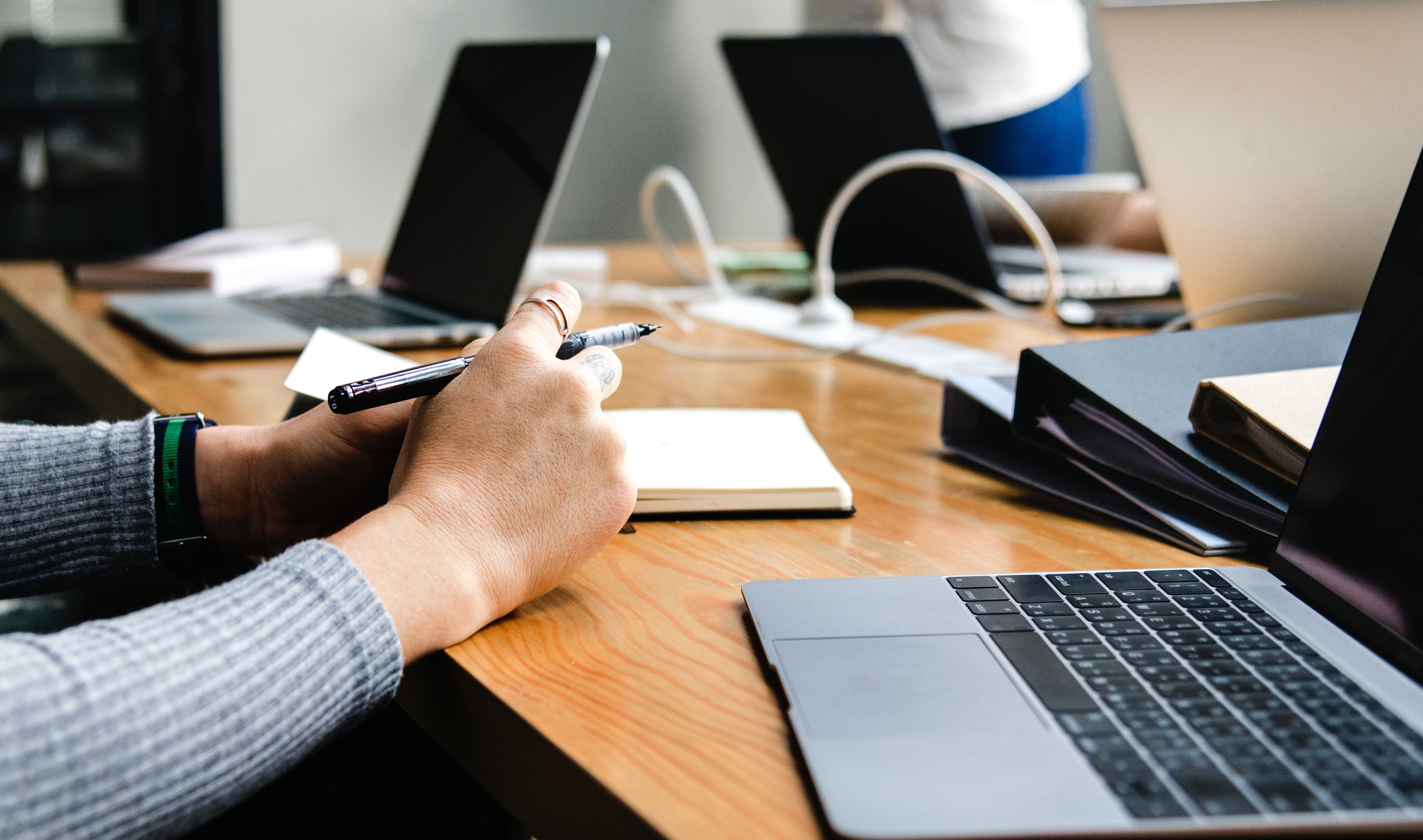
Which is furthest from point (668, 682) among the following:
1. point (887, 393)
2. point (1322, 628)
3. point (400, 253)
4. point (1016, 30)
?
point (1016, 30)

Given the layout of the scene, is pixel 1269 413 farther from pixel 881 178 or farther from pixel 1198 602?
pixel 881 178

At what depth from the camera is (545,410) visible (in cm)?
50

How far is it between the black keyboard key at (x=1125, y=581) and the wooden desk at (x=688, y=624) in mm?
52

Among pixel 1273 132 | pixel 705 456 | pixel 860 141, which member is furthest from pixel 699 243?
pixel 705 456

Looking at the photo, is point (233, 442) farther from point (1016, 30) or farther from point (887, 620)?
point (1016, 30)

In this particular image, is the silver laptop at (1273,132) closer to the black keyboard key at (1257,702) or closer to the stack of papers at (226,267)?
the black keyboard key at (1257,702)

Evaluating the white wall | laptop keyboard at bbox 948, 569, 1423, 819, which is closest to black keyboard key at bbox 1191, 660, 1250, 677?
laptop keyboard at bbox 948, 569, 1423, 819

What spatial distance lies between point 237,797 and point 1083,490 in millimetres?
472

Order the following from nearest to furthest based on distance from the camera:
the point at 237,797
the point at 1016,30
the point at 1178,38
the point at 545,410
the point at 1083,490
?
the point at 237,797, the point at 545,410, the point at 1083,490, the point at 1178,38, the point at 1016,30

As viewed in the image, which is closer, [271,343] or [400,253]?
[271,343]

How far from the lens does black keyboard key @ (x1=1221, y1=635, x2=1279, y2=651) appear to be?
1.30ft

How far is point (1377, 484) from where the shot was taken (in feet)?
1.36

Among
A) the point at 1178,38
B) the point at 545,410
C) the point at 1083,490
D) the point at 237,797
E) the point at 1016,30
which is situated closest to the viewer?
the point at 237,797

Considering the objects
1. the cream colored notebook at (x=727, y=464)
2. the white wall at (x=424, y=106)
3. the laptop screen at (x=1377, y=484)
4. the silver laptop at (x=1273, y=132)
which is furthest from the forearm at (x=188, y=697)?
the white wall at (x=424, y=106)
